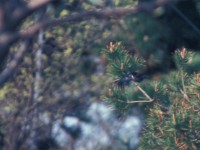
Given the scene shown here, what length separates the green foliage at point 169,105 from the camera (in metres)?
3.88

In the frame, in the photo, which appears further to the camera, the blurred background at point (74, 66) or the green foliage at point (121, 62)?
the blurred background at point (74, 66)

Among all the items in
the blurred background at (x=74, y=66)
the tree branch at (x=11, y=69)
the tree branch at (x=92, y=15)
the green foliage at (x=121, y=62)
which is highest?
the green foliage at (x=121, y=62)

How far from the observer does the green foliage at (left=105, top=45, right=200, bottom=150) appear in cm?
388

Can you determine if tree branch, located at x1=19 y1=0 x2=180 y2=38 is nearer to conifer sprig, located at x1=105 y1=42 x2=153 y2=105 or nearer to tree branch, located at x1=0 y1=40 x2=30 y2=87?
tree branch, located at x1=0 y1=40 x2=30 y2=87

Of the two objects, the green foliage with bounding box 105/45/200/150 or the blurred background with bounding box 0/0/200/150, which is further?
the blurred background with bounding box 0/0/200/150

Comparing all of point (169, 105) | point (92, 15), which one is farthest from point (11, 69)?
point (169, 105)

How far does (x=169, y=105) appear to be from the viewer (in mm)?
4168

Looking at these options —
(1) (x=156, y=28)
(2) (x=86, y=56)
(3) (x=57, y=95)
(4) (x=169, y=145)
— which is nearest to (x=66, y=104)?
(3) (x=57, y=95)

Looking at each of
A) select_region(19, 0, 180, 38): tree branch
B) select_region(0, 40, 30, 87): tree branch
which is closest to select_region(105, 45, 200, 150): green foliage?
select_region(19, 0, 180, 38): tree branch

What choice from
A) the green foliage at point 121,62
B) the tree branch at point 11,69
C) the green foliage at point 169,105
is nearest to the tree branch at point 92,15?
the tree branch at point 11,69

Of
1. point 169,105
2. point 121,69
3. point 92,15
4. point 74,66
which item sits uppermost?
point 121,69

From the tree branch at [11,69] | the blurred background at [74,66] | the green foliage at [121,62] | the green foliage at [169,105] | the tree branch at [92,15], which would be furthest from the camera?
the blurred background at [74,66]

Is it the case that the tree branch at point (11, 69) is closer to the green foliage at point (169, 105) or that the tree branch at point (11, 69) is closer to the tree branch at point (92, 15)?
the tree branch at point (92, 15)

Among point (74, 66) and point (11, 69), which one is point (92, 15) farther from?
point (74, 66)
